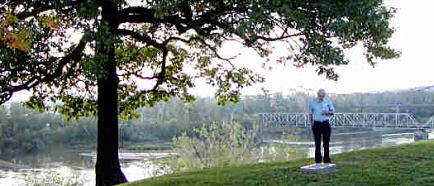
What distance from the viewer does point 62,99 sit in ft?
42.4

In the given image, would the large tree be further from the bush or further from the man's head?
the bush

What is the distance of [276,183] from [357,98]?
55826 mm

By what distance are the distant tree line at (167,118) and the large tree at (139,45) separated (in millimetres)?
32056

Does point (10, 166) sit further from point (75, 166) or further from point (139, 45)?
point (139, 45)

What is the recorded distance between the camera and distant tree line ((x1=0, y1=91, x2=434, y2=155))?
161 feet

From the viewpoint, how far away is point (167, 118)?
56688 mm

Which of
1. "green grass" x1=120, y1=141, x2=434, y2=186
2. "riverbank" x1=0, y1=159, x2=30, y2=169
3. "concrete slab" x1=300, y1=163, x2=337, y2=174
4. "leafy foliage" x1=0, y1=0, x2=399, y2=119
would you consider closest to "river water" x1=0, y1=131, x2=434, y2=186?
"riverbank" x1=0, y1=159, x2=30, y2=169

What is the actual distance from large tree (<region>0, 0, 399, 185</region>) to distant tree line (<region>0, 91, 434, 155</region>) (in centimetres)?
3206

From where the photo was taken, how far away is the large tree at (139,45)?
8.16m

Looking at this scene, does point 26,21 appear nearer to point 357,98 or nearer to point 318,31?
point 318,31

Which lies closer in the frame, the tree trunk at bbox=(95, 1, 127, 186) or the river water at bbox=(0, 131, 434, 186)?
the tree trunk at bbox=(95, 1, 127, 186)

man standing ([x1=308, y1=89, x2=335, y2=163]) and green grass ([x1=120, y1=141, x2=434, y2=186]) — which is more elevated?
man standing ([x1=308, y1=89, x2=335, y2=163])

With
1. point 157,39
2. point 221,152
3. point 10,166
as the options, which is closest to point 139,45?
point 157,39

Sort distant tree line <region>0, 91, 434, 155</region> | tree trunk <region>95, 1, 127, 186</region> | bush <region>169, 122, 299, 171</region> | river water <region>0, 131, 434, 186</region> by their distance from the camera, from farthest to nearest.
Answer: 1. distant tree line <region>0, 91, 434, 155</region>
2. river water <region>0, 131, 434, 186</region>
3. bush <region>169, 122, 299, 171</region>
4. tree trunk <region>95, 1, 127, 186</region>
